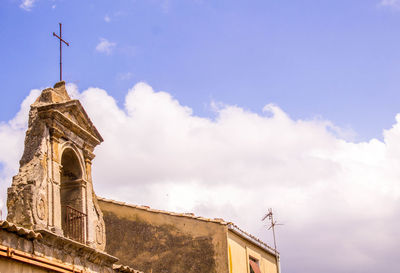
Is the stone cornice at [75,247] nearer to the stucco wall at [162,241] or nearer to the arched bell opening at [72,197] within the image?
the arched bell opening at [72,197]

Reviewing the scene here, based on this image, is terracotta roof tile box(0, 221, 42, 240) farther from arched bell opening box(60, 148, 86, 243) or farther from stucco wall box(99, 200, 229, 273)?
stucco wall box(99, 200, 229, 273)

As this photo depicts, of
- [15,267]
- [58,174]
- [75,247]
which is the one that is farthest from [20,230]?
[58,174]

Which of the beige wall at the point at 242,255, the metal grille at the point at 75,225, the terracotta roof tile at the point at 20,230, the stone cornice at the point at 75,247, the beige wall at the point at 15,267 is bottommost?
the beige wall at the point at 15,267

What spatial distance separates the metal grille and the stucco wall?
5293 mm

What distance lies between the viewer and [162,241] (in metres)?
17.8

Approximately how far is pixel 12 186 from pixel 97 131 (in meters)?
2.92

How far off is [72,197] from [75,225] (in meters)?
0.66

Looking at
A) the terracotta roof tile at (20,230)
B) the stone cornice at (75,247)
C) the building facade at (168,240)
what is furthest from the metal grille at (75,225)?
the building facade at (168,240)

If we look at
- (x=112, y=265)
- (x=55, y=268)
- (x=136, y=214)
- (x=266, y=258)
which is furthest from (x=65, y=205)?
(x=266, y=258)

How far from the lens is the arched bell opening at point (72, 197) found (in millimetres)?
12453

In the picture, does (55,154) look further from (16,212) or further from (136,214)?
(136,214)

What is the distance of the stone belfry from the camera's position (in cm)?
1099

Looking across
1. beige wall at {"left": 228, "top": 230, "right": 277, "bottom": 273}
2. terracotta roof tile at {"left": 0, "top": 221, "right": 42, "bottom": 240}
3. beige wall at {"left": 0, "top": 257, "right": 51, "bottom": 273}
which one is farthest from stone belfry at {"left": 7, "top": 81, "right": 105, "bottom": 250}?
beige wall at {"left": 228, "top": 230, "right": 277, "bottom": 273}

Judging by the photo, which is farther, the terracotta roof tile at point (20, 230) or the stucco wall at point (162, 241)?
the stucco wall at point (162, 241)
